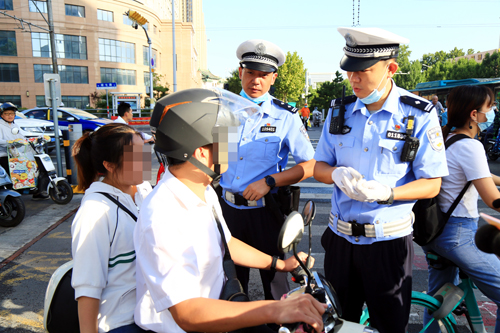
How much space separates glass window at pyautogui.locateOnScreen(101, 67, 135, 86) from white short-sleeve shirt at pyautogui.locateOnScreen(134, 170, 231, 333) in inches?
1853

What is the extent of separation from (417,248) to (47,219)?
5784 millimetres

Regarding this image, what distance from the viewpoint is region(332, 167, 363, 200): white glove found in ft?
6.04

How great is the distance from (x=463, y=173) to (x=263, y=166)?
4.38ft

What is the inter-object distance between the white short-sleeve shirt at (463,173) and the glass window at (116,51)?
1881 inches

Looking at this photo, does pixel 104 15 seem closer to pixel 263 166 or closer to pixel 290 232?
pixel 263 166

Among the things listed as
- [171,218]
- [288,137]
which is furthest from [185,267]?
[288,137]

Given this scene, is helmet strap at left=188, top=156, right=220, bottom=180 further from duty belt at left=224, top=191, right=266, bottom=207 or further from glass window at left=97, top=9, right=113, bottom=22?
glass window at left=97, top=9, right=113, bottom=22

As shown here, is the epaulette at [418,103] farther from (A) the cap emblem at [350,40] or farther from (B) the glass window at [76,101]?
(B) the glass window at [76,101]

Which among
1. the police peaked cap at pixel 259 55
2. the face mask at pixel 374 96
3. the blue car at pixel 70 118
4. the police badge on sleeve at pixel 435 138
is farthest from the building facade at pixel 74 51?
the police badge on sleeve at pixel 435 138

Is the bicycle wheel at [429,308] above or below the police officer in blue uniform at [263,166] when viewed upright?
below

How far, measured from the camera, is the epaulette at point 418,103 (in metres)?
1.93

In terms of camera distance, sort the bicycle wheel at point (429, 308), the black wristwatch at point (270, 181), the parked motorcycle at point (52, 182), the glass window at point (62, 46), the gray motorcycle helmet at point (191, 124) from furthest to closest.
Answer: the glass window at point (62, 46) → the parked motorcycle at point (52, 182) → the black wristwatch at point (270, 181) → the bicycle wheel at point (429, 308) → the gray motorcycle helmet at point (191, 124)

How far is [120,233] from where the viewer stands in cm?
173

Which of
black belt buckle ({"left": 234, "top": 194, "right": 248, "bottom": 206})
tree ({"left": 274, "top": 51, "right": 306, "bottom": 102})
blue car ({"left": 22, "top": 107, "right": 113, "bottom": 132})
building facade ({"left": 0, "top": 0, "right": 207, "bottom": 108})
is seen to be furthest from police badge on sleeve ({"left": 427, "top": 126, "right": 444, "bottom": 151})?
tree ({"left": 274, "top": 51, "right": 306, "bottom": 102})
